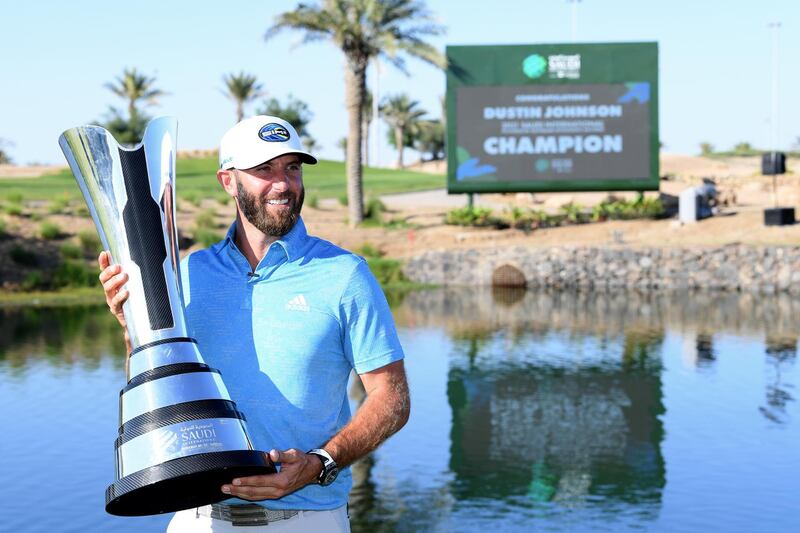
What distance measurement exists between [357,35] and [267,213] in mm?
41592

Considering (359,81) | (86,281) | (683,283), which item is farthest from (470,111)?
(86,281)

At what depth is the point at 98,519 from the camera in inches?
468

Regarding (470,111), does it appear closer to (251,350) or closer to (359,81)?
(359,81)

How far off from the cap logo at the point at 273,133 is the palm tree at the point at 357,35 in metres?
40.4

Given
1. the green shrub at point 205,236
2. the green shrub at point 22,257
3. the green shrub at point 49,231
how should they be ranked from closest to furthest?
the green shrub at point 22,257 < the green shrub at point 49,231 < the green shrub at point 205,236

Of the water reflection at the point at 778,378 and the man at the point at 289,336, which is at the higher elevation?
the man at the point at 289,336

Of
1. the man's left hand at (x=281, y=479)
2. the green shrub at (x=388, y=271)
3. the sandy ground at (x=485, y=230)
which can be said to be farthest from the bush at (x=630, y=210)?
the man's left hand at (x=281, y=479)

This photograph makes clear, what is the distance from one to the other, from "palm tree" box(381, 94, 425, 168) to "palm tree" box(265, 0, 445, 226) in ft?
194

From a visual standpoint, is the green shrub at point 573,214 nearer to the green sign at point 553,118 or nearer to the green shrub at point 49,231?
the green sign at point 553,118

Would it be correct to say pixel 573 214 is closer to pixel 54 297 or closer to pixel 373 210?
pixel 373 210

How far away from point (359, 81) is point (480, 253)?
1038cm

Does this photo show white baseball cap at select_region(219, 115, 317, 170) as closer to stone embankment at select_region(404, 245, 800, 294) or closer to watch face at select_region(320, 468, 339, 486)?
watch face at select_region(320, 468, 339, 486)

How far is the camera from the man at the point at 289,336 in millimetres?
3805

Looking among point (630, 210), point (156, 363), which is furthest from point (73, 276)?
point (156, 363)
